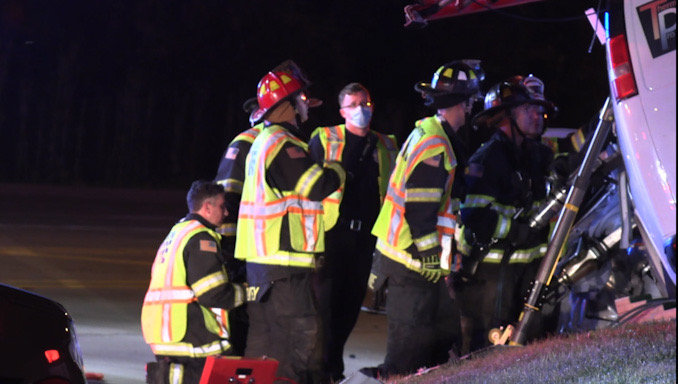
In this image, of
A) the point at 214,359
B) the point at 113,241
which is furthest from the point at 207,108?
the point at 214,359

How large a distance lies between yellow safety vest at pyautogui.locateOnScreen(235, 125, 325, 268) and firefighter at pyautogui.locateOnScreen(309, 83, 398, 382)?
3.93 feet

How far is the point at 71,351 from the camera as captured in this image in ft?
14.1

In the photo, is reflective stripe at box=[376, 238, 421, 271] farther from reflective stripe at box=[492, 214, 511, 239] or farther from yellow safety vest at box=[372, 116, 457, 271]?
reflective stripe at box=[492, 214, 511, 239]

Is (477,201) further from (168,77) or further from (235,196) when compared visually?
(168,77)

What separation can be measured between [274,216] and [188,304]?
0.71 metres

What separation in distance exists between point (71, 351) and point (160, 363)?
2.27 m

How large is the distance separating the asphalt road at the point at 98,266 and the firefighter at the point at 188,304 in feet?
3.84

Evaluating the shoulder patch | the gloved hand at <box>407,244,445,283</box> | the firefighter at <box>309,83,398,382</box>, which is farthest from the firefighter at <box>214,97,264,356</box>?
the shoulder patch

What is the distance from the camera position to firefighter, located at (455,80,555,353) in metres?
7.84

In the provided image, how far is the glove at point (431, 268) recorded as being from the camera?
708cm

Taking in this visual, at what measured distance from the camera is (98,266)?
1343 centimetres

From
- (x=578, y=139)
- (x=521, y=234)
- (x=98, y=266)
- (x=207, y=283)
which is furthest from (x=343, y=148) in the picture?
(x=98, y=266)

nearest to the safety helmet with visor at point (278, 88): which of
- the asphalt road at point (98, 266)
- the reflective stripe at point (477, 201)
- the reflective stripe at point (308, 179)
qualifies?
the reflective stripe at point (308, 179)

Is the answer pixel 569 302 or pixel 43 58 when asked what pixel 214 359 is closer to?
pixel 569 302
